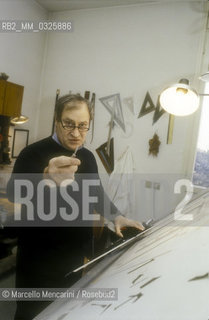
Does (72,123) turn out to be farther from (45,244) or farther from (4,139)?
(4,139)

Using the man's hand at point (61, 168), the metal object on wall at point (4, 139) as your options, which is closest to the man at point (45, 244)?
the man's hand at point (61, 168)

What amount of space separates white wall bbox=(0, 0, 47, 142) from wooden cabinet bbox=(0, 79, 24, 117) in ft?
0.93

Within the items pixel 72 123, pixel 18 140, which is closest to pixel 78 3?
pixel 18 140

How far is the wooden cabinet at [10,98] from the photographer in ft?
9.30

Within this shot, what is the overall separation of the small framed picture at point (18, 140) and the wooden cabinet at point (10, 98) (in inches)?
15.4

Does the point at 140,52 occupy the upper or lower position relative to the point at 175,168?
upper

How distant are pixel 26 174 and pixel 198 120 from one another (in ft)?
7.29

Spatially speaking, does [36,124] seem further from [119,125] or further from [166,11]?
[166,11]

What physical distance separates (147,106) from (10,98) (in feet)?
5.13

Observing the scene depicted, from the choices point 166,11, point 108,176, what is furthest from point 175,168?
point 166,11

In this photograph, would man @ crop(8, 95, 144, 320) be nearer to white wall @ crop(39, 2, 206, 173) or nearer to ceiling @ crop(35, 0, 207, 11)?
white wall @ crop(39, 2, 206, 173)

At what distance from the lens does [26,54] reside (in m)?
3.35

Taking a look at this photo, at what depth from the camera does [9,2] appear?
9.71ft

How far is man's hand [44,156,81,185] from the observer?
702 mm
